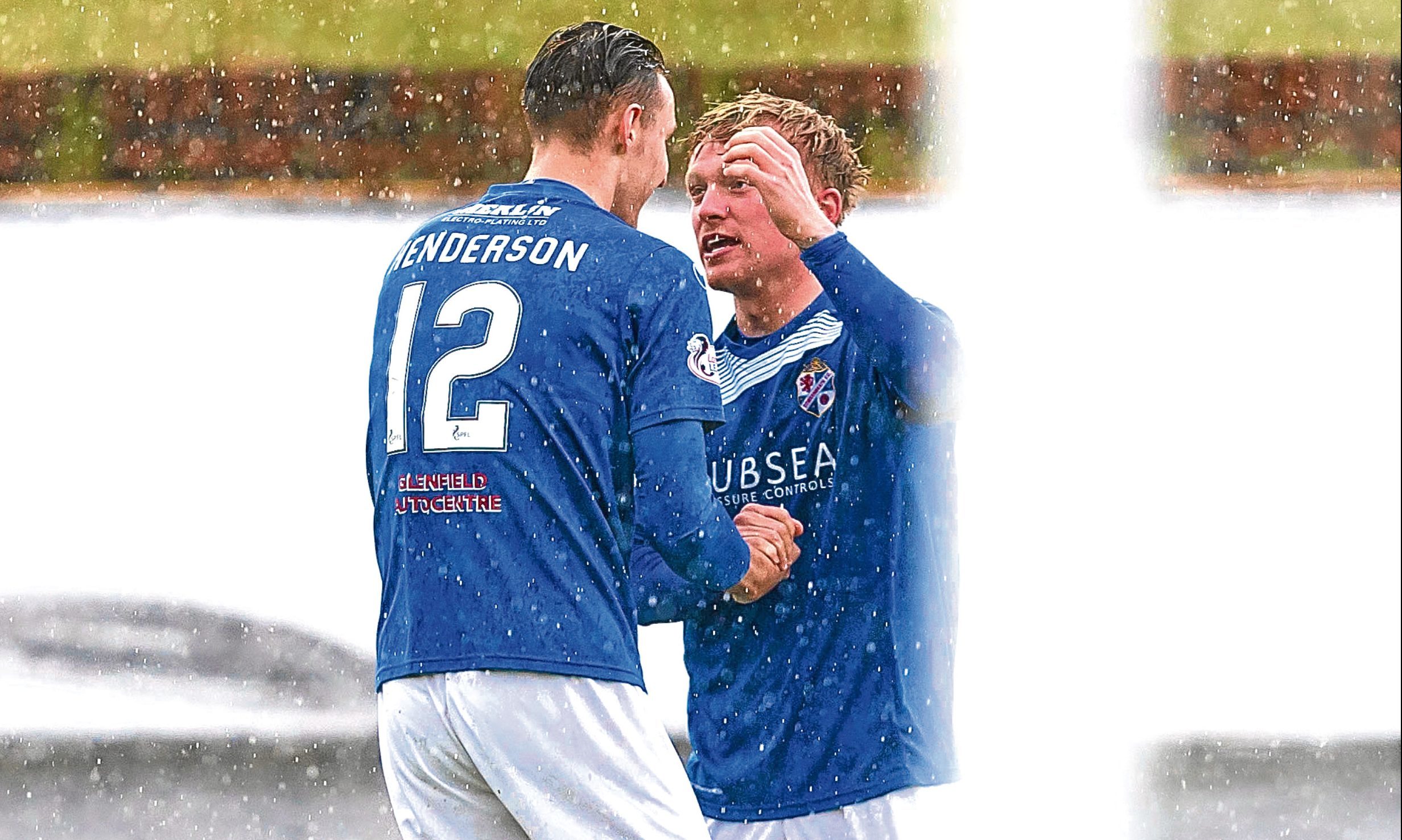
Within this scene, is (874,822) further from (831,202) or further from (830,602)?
(831,202)

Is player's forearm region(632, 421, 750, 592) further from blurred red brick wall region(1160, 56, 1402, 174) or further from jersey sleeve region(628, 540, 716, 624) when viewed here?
blurred red brick wall region(1160, 56, 1402, 174)

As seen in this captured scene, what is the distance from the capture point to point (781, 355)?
4.39 feet

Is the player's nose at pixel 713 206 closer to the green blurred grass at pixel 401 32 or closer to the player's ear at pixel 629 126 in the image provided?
the player's ear at pixel 629 126

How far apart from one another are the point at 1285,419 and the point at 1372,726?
Answer: 77cm

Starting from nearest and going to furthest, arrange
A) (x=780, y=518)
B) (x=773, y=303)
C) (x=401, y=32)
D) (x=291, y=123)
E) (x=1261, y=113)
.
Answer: (x=780, y=518)
(x=773, y=303)
(x=291, y=123)
(x=1261, y=113)
(x=401, y=32)

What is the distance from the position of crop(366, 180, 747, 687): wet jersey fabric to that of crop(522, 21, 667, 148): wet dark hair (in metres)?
0.10

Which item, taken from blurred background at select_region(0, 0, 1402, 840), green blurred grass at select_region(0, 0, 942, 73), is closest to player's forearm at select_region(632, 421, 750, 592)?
blurred background at select_region(0, 0, 1402, 840)

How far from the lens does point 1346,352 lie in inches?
132

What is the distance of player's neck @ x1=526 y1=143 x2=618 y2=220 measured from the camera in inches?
44.9

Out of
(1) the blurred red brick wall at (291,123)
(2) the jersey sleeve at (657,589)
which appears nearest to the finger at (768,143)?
(2) the jersey sleeve at (657,589)

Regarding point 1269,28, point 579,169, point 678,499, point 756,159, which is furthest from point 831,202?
point 1269,28

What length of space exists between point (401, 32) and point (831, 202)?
209 cm

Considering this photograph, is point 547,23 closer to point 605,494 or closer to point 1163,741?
point 1163,741

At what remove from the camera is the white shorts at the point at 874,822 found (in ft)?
4.12
